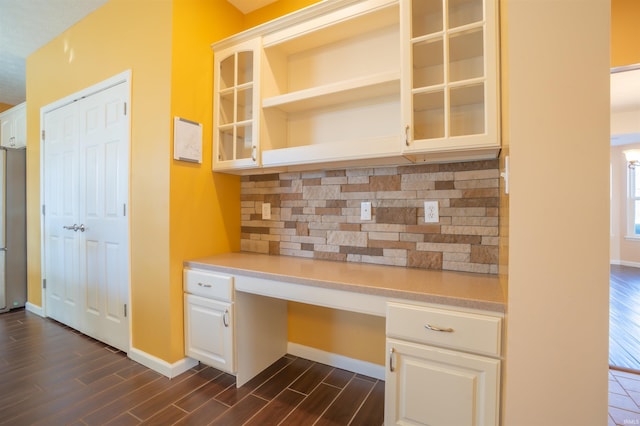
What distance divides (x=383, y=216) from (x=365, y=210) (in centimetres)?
13

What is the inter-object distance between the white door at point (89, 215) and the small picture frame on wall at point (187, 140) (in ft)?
1.73

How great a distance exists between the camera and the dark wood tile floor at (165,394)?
1.60m

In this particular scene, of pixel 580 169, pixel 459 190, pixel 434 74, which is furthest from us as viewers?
pixel 459 190

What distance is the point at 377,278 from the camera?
1551 millimetres

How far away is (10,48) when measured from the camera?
302 cm

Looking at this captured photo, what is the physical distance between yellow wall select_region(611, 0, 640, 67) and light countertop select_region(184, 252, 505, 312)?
1705mm

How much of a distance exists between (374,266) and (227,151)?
1385mm

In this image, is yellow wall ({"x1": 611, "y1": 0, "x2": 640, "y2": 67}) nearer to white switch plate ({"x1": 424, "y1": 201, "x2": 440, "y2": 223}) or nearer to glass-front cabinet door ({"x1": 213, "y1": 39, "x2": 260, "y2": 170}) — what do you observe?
white switch plate ({"x1": 424, "y1": 201, "x2": 440, "y2": 223})

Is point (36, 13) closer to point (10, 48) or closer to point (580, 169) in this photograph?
point (10, 48)

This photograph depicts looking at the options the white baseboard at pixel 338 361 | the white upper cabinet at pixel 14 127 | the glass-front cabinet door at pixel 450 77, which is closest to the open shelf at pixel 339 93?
the glass-front cabinet door at pixel 450 77

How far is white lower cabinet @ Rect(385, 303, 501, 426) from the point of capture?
3.78ft

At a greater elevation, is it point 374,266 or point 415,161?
point 415,161

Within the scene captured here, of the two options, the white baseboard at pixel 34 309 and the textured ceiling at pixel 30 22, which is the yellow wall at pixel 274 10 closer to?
the textured ceiling at pixel 30 22

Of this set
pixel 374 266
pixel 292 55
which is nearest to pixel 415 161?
pixel 374 266
